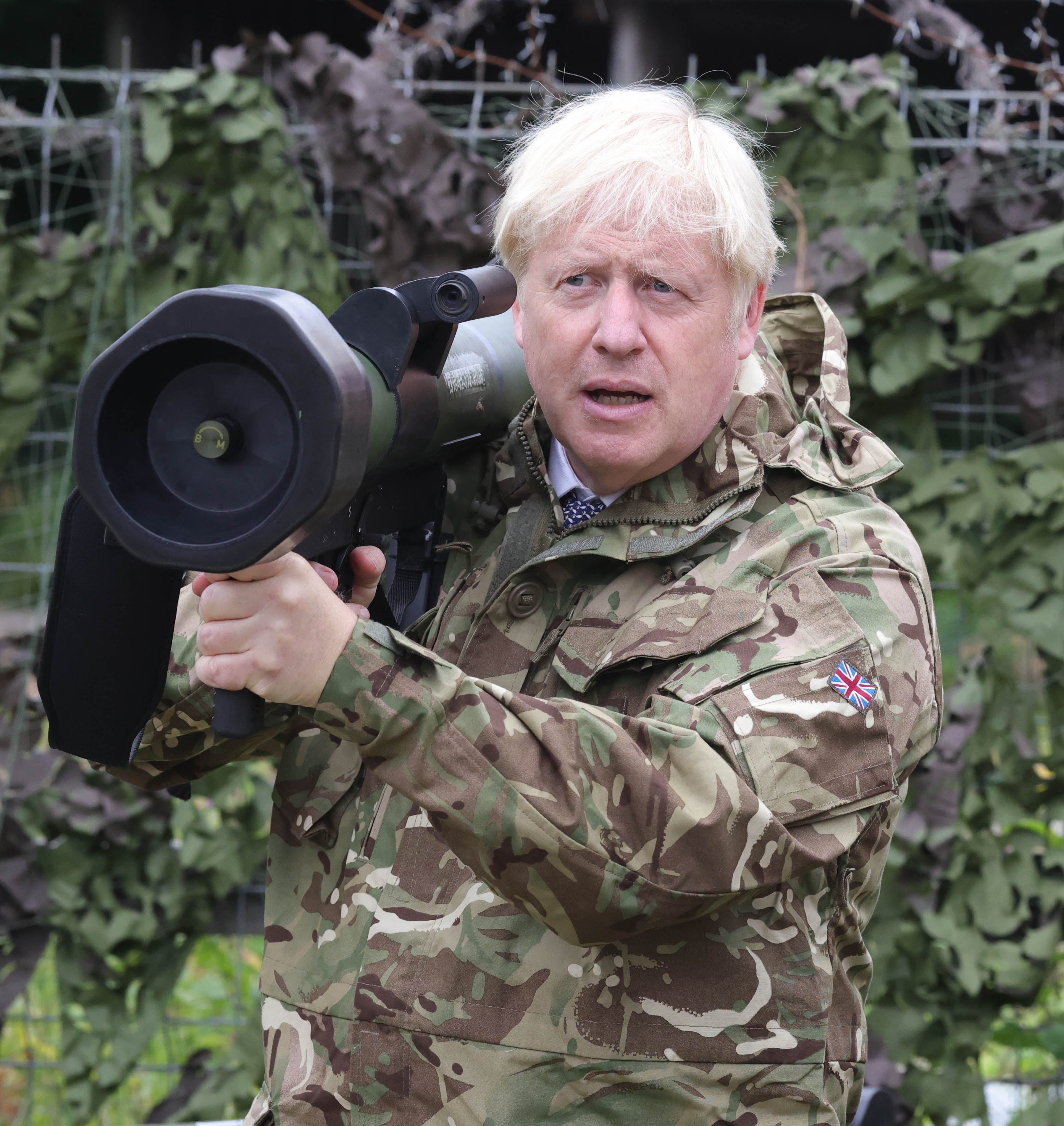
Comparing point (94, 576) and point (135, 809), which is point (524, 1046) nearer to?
point (94, 576)

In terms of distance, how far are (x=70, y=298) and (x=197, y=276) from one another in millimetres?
341

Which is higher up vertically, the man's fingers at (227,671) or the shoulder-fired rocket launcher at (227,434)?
the shoulder-fired rocket launcher at (227,434)

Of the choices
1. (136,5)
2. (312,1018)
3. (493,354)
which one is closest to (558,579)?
(493,354)

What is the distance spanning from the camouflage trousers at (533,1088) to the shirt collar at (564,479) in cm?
66

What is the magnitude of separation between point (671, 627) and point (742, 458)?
255 millimetres

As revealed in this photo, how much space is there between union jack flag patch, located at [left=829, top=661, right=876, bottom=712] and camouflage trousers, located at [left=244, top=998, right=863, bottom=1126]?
1.37 ft

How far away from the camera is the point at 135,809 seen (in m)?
3.26

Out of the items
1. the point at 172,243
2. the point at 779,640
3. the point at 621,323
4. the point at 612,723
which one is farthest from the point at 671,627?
the point at 172,243

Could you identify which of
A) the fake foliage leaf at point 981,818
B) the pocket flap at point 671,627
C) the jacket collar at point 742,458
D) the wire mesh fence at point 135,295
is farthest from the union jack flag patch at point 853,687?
the wire mesh fence at point 135,295

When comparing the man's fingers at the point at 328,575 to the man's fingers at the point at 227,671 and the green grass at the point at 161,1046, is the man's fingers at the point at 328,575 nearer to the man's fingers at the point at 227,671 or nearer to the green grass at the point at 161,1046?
the man's fingers at the point at 227,671

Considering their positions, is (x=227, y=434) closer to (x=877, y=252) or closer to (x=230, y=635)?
(x=230, y=635)

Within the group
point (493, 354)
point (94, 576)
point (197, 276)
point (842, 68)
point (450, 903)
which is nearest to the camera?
point (94, 576)

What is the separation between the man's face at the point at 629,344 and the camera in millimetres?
1516

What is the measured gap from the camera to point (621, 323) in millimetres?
1511
